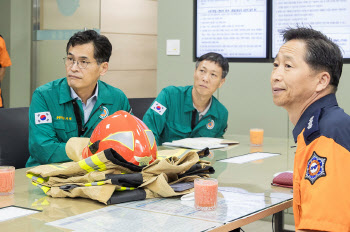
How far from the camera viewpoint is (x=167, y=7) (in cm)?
491

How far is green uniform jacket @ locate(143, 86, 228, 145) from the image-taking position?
3.39 meters

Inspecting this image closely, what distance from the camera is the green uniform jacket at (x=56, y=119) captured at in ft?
8.53

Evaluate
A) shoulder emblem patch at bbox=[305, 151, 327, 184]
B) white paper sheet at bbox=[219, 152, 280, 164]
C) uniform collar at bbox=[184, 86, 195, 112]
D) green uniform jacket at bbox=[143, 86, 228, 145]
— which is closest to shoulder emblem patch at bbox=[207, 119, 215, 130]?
green uniform jacket at bbox=[143, 86, 228, 145]

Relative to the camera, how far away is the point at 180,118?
11.4 ft

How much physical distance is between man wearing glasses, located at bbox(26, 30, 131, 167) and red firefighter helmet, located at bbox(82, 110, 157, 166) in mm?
778

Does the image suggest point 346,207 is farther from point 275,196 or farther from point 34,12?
point 34,12

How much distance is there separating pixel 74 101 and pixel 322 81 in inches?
59.8

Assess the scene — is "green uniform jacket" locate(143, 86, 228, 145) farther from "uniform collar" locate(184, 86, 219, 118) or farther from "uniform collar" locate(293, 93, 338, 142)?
"uniform collar" locate(293, 93, 338, 142)

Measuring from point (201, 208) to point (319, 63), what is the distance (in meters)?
0.62

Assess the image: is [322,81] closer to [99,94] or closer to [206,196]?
[206,196]

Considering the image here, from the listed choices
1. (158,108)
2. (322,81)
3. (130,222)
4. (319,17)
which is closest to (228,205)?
(130,222)

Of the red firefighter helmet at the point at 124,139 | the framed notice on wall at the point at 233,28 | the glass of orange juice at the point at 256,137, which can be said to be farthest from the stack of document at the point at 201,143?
the framed notice on wall at the point at 233,28

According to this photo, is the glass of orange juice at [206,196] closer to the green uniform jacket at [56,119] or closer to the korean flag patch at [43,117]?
the green uniform jacket at [56,119]

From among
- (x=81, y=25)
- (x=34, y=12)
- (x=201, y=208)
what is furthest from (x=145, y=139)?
(x=34, y=12)
